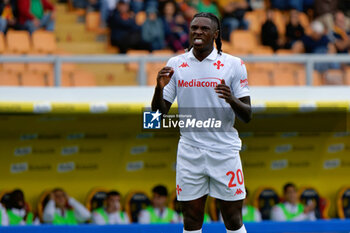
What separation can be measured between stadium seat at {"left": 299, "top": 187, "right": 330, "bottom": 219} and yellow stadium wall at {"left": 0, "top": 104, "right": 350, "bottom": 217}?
10 cm

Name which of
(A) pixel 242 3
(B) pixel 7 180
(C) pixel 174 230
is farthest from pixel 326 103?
(A) pixel 242 3

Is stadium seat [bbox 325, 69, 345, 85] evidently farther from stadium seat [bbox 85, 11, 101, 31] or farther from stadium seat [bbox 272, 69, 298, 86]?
stadium seat [bbox 85, 11, 101, 31]

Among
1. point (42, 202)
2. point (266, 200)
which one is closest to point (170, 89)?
point (42, 202)

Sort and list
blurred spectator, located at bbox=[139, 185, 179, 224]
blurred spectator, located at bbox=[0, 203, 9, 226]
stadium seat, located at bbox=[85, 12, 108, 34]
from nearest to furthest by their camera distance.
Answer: blurred spectator, located at bbox=[0, 203, 9, 226], blurred spectator, located at bbox=[139, 185, 179, 224], stadium seat, located at bbox=[85, 12, 108, 34]

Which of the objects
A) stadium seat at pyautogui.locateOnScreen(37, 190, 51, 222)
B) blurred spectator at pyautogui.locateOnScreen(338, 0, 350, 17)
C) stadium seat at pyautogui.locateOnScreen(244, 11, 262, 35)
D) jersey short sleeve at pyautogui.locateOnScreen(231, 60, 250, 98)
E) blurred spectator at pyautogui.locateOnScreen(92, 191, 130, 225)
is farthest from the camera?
blurred spectator at pyautogui.locateOnScreen(338, 0, 350, 17)

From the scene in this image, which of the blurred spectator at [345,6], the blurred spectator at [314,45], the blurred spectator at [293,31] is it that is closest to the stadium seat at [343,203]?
the blurred spectator at [314,45]

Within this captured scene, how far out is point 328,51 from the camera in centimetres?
1156

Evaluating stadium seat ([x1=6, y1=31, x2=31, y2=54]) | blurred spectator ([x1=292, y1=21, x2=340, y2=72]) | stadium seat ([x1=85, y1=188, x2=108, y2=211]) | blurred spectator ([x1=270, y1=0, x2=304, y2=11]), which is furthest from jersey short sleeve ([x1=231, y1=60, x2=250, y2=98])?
blurred spectator ([x1=270, y1=0, x2=304, y2=11])

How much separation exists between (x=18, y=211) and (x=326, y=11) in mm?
7291

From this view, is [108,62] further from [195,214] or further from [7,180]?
[195,214]

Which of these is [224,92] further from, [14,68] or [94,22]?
[94,22]

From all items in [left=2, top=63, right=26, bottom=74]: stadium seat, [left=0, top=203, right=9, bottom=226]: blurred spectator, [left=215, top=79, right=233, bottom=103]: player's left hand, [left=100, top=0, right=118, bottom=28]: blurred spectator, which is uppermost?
[left=100, top=0, right=118, bottom=28]: blurred spectator

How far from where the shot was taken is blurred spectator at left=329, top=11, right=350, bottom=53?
38.3ft

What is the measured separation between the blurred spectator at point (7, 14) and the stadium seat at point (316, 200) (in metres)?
5.03
